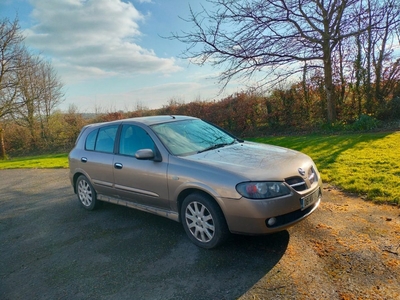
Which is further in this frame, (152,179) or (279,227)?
(152,179)

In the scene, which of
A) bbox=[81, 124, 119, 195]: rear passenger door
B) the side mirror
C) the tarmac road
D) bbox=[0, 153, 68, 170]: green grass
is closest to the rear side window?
bbox=[81, 124, 119, 195]: rear passenger door

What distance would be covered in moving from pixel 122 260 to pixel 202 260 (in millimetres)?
1024

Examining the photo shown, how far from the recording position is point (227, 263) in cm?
323

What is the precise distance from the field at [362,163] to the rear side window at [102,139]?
4435mm

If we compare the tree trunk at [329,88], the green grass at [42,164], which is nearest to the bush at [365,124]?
the tree trunk at [329,88]

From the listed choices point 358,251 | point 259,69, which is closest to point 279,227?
point 358,251

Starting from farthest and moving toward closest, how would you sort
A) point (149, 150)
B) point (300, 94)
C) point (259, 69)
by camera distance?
point (300, 94), point (259, 69), point (149, 150)

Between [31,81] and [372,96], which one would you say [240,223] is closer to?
[372,96]

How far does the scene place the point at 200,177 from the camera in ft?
11.5

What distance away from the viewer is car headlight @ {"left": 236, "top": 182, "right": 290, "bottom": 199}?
10.4ft

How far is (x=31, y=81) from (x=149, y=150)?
23.0m

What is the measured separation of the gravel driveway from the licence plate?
1.62ft

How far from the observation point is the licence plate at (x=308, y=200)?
337 centimetres

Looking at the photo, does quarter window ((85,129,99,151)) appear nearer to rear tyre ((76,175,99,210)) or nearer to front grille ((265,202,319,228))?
rear tyre ((76,175,99,210))
